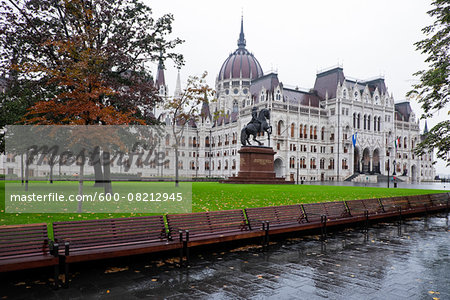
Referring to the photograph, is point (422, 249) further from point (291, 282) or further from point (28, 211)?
point (28, 211)

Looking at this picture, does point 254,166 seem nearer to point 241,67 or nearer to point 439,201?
point 439,201

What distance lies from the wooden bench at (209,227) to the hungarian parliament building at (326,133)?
69038 millimetres

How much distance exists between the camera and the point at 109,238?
818cm

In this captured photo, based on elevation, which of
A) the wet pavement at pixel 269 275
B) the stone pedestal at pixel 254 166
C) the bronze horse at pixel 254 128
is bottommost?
the wet pavement at pixel 269 275

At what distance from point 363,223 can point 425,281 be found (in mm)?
7986

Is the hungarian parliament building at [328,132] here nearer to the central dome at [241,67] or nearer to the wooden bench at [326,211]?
the central dome at [241,67]

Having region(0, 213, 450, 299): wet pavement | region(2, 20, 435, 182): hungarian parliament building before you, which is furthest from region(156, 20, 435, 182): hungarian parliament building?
region(0, 213, 450, 299): wet pavement

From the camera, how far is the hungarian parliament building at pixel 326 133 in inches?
3246

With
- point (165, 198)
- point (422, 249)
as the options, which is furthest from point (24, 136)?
point (422, 249)

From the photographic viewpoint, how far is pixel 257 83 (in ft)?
315

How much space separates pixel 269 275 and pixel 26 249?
16.3 feet

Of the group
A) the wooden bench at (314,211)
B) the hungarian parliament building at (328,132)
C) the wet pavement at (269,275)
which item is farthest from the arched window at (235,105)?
the wet pavement at (269,275)

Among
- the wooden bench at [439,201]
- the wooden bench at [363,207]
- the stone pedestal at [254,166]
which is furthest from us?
the stone pedestal at [254,166]

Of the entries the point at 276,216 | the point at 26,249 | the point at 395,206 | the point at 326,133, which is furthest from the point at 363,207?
the point at 326,133
